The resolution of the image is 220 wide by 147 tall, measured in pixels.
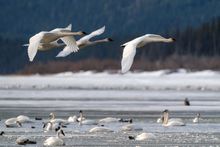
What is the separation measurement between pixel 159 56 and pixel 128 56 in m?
54.2

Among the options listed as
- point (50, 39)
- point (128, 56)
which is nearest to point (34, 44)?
point (50, 39)

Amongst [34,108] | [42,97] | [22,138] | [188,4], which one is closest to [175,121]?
[22,138]

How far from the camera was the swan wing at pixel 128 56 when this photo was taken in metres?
18.3

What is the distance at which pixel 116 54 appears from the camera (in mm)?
77812

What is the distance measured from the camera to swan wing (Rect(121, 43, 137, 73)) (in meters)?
18.3

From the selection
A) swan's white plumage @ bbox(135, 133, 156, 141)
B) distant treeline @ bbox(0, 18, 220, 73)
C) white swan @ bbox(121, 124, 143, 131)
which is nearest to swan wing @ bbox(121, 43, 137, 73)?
swan's white plumage @ bbox(135, 133, 156, 141)

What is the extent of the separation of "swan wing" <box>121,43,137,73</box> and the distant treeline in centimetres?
4666

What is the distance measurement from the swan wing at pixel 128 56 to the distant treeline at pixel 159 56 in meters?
46.7

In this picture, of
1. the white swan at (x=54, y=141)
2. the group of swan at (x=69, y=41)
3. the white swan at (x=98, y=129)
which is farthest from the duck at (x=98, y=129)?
the white swan at (x=54, y=141)

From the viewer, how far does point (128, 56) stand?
62.6 ft

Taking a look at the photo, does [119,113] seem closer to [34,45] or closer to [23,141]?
[34,45]

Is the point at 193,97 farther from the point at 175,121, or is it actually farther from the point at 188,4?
the point at 188,4

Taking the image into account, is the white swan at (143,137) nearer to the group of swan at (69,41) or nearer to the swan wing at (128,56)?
the group of swan at (69,41)

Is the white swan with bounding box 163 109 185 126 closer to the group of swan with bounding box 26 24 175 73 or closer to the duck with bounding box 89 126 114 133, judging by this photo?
the duck with bounding box 89 126 114 133
